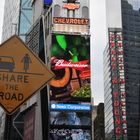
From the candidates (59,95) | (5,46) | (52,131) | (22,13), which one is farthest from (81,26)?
(5,46)

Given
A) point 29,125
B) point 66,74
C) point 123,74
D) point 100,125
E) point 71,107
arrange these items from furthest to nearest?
point 100,125 < point 123,74 < point 29,125 < point 66,74 < point 71,107

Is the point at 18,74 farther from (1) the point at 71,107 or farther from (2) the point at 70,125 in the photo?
(1) the point at 71,107

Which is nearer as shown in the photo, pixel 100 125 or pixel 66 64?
pixel 66 64

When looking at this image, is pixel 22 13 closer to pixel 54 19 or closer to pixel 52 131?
pixel 54 19

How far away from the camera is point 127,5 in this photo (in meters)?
130

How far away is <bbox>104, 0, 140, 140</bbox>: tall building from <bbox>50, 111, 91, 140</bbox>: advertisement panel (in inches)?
Result: 1469

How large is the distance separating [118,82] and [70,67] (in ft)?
133

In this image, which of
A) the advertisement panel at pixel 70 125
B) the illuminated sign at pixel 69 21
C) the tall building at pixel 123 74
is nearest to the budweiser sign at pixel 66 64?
the advertisement panel at pixel 70 125

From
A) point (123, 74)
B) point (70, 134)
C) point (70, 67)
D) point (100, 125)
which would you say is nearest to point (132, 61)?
point (123, 74)

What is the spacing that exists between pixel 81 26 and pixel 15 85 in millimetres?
76705

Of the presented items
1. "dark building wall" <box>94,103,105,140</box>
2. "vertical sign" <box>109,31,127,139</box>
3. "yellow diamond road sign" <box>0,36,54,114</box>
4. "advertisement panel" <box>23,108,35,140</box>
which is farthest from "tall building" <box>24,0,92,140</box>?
"yellow diamond road sign" <box>0,36,54,114</box>

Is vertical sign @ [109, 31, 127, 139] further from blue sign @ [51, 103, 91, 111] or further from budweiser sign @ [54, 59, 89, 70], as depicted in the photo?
blue sign @ [51, 103, 91, 111]

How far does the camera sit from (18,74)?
6055 millimetres

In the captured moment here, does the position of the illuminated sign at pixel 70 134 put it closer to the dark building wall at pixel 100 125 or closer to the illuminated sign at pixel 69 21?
Result: the illuminated sign at pixel 69 21
